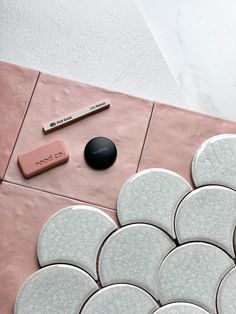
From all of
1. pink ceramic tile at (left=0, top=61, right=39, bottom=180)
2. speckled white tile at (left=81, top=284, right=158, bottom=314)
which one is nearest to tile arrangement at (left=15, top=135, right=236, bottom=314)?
Answer: speckled white tile at (left=81, top=284, right=158, bottom=314)

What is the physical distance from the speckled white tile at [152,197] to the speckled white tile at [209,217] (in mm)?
18

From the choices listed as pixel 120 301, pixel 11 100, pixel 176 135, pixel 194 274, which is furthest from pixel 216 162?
pixel 11 100

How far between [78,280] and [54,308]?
6 centimetres

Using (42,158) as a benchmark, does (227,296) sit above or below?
below

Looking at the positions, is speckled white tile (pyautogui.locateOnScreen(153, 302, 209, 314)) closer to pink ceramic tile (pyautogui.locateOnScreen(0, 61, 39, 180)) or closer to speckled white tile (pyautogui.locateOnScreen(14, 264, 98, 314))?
speckled white tile (pyautogui.locateOnScreen(14, 264, 98, 314))

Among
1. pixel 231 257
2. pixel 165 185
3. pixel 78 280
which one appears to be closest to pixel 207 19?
pixel 165 185

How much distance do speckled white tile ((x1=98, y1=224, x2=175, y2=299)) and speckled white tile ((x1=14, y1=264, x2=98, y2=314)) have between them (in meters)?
0.04

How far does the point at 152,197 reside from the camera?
1071 millimetres

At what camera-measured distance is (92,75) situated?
1.21 m

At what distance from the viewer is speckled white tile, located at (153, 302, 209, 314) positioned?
3.26 feet

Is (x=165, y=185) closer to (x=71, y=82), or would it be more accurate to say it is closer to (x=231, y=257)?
(x=231, y=257)

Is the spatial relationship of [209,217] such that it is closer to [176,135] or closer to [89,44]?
[176,135]

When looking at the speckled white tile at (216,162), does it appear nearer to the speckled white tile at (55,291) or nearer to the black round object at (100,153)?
the black round object at (100,153)

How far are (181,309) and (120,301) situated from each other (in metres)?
0.11
